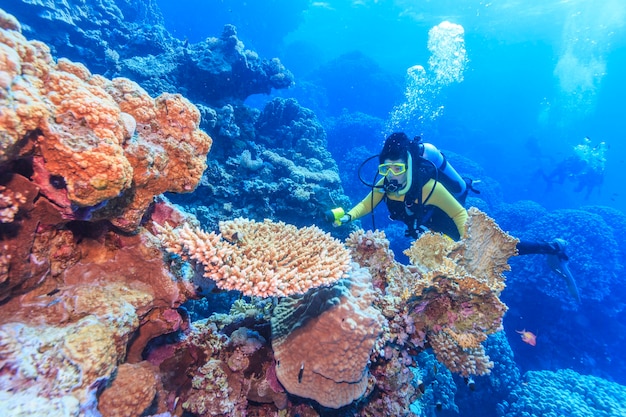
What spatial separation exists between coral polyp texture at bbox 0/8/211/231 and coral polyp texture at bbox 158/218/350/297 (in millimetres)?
464

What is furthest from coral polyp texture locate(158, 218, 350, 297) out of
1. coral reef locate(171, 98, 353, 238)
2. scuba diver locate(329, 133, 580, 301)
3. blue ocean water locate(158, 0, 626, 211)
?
blue ocean water locate(158, 0, 626, 211)

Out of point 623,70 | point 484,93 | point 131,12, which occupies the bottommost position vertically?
point 131,12

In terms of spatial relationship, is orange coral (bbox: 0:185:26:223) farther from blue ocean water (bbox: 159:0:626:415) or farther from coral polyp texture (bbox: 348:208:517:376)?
blue ocean water (bbox: 159:0:626:415)

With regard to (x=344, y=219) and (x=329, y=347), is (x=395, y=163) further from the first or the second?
(x=329, y=347)

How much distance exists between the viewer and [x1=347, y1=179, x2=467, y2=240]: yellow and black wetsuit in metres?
5.00

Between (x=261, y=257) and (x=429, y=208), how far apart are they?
157 inches

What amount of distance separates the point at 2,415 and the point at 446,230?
619 cm

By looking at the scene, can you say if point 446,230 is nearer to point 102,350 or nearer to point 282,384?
point 282,384

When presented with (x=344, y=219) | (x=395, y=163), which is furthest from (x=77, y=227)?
(x=395, y=163)

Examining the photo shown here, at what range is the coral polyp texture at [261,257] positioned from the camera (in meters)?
2.13

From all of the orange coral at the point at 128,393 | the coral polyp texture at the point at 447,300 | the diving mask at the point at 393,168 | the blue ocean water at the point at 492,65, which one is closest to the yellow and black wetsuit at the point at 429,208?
the diving mask at the point at 393,168

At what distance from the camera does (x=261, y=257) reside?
2.43 metres

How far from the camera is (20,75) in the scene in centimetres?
163

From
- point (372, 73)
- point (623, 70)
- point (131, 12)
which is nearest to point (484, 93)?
point (623, 70)
